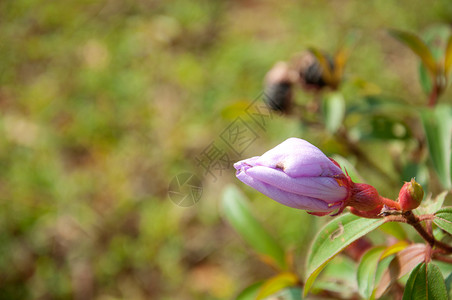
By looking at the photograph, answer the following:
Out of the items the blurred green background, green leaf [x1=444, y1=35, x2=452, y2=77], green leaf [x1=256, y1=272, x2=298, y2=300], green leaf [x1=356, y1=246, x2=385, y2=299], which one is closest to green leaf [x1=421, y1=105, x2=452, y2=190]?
green leaf [x1=444, y1=35, x2=452, y2=77]

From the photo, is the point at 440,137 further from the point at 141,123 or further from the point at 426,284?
the point at 141,123

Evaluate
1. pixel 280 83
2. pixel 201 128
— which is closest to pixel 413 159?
→ pixel 280 83

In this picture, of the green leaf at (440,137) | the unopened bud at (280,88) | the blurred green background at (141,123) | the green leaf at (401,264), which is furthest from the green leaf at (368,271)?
the blurred green background at (141,123)

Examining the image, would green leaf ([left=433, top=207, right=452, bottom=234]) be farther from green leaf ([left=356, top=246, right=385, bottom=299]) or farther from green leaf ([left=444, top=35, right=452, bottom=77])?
green leaf ([left=444, top=35, right=452, bottom=77])

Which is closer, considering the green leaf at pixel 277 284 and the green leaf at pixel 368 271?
the green leaf at pixel 368 271

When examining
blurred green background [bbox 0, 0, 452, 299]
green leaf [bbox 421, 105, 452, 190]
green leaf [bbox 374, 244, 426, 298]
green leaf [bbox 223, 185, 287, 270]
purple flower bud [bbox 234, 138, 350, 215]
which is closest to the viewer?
purple flower bud [bbox 234, 138, 350, 215]

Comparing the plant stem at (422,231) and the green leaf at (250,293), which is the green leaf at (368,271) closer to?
the plant stem at (422,231)

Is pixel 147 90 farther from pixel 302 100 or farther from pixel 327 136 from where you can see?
pixel 327 136
